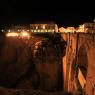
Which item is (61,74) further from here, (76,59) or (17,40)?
(17,40)

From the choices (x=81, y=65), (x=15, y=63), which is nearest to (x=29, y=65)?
(x=15, y=63)

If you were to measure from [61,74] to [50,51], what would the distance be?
2.94 m

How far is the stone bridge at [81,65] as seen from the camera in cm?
1043

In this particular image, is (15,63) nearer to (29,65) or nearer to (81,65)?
(29,65)

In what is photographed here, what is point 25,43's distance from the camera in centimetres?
2808

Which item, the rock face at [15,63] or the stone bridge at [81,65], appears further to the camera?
the rock face at [15,63]

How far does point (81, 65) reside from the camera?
18516 millimetres

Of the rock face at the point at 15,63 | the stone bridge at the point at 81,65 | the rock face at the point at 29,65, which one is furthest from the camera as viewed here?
the rock face at the point at 15,63

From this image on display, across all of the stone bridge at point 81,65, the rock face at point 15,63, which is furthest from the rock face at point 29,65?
the stone bridge at point 81,65

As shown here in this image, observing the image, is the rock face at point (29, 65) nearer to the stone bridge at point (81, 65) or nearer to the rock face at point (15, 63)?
the rock face at point (15, 63)

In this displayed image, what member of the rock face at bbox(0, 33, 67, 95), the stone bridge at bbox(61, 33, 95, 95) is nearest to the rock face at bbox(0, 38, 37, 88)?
the rock face at bbox(0, 33, 67, 95)

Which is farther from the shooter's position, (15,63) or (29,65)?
(15,63)

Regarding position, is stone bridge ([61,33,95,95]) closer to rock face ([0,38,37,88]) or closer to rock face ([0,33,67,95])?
rock face ([0,33,67,95])

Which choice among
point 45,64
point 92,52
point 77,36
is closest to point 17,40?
point 45,64
